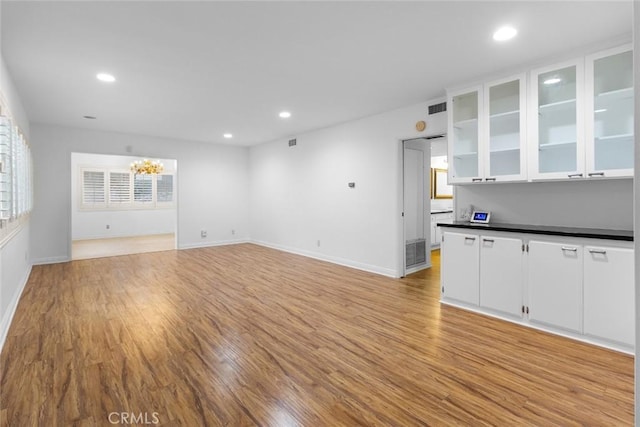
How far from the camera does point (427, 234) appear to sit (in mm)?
5695

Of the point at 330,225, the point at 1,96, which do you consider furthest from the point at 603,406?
the point at 1,96

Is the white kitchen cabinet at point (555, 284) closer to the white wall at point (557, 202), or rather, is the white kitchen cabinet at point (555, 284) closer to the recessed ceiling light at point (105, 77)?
the white wall at point (557, 202)

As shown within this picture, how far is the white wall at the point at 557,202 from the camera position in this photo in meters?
3.01

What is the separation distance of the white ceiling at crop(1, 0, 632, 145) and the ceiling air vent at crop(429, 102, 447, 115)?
0.15 m

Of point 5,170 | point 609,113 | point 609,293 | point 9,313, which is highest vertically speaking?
point 609,113

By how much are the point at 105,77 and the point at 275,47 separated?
2173mm

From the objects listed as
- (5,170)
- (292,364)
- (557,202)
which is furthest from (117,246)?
(557,202)

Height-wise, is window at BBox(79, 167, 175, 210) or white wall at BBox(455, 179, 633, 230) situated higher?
window at BBox(79, 167, 175, 210)

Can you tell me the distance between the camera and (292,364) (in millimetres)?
2416

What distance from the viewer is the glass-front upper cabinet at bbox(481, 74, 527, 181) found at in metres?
3.33

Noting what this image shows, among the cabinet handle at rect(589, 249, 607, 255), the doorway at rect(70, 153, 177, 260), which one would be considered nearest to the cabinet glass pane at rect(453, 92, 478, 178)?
the cabinet handle at rect(589, 249, 607, 255)

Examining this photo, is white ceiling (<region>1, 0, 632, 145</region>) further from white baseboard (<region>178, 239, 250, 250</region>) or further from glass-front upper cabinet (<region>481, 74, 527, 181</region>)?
white baseboard (<region>178, 239, 250, 250</region>)

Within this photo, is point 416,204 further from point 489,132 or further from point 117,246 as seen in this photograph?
point 117,246

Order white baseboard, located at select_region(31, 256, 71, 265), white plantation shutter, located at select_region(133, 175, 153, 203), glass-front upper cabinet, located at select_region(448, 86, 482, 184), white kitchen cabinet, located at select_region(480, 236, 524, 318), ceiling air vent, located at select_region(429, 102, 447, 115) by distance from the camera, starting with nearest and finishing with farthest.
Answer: white kitchen cabinet, located at select_region(480, 236, 524, 318)
glass-front upper cabinet, located at select_region(448, 86, 482, 184)
ceiling air vent, located at select_region(429, 102, 447, 115)
white baseboard, located at select_region(31, 256, 71, 265)
white plantation shutter, located at select_region(133, 175, 153, 203)
